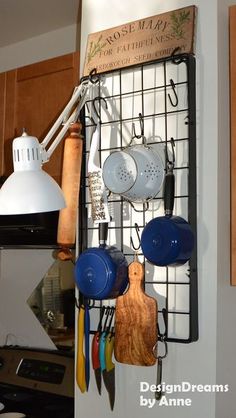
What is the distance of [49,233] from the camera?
173 cm

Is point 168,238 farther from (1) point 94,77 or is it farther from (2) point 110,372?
(1) point 94,77

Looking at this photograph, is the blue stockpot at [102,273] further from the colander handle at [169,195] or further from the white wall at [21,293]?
the white wall at [21,293]

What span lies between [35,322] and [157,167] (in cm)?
138

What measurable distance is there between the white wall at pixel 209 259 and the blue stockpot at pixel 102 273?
201mm

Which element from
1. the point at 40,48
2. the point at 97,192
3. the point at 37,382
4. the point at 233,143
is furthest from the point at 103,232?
the point at 40,48

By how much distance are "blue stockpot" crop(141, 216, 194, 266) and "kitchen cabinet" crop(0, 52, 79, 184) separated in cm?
81

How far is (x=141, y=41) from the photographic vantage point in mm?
1272

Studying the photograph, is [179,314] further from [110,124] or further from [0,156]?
[0,156]

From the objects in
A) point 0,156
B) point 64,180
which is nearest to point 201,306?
point 64,180

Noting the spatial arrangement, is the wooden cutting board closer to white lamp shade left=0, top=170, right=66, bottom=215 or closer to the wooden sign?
white lamp shade left=0, top=170, right=66, bottom=215

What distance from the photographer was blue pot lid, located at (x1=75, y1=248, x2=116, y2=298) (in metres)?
1.14

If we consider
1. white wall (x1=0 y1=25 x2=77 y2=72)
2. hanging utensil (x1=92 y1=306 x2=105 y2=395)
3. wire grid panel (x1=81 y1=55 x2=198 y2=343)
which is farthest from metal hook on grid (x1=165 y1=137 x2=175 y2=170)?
white wall (x1=0 y1=25 x2=77 y2=72)

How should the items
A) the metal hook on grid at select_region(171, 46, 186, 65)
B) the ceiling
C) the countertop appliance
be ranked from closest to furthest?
the metal hook on grid at select_region(171, 46, 186, 65) < the countertop appliance < the ceiling

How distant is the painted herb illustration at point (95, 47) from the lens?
4.43 feet
